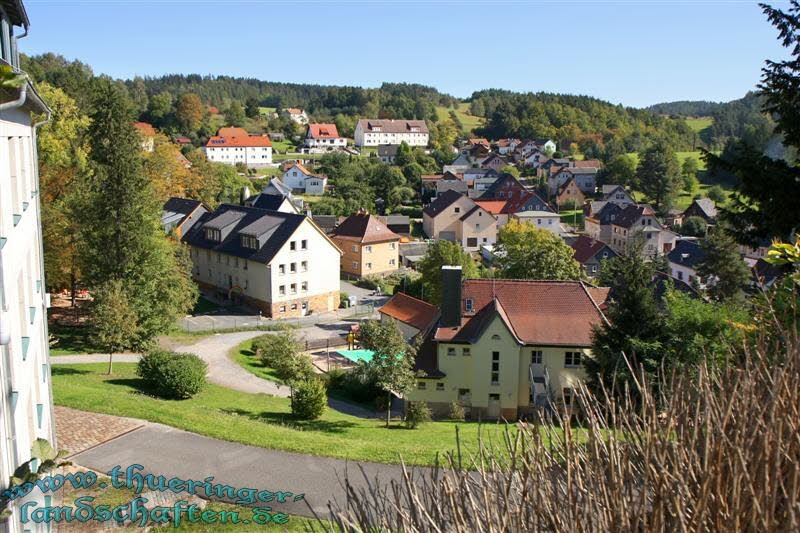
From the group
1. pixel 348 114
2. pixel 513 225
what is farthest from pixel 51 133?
pixel 348 114

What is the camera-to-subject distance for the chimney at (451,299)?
27.5 m

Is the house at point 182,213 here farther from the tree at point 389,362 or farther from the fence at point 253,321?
the tree at point 389,362

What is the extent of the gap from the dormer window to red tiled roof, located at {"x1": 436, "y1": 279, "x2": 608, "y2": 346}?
18.4 m

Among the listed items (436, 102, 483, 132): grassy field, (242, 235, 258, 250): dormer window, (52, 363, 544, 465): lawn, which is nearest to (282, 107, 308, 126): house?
(436, 102, 483, 132): grassy field

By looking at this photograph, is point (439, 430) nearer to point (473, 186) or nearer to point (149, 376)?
point (149, 376)

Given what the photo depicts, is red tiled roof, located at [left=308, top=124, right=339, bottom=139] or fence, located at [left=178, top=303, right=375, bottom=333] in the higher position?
red tiled roof, located at [left=308, top=124, right=339, bottom=139]

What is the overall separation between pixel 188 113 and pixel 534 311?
106 m

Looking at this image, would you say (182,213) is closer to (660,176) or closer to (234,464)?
(234,464)

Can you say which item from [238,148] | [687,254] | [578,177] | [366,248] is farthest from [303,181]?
[687,254]

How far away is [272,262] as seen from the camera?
4041 cm

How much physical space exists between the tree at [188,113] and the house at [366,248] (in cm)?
7357

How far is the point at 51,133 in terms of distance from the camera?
3694 centimetres

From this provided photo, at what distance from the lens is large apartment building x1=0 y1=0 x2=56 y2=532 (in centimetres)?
732

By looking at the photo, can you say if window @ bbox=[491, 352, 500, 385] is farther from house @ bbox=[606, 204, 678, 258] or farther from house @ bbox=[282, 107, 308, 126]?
house @ bbox=[282, 107, 308, 126]
